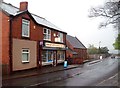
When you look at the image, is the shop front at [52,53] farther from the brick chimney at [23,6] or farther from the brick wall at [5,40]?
the brick wall at [5,40]

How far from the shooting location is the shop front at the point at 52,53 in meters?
34.6

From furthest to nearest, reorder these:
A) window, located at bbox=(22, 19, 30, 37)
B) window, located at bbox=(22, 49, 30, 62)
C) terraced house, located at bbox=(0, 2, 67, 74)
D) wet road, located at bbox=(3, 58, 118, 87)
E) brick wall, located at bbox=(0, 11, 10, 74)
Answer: window, located at bbox=(22, 19, 30, 37)
window, located at bbox=(22, 49, 30, 62)
terraced house, located at bbox=(0, 2, 67, 74)
brick wall, located at bbox=(0, 11, 10, 74)
wet road, located at bbox=(3, 58, 118, 87)

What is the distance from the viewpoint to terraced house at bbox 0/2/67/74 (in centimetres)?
2588

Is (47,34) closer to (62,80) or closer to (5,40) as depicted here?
(5,40)

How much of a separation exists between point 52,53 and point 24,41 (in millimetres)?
9648

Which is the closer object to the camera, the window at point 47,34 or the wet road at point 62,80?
the wet road at point 62,80

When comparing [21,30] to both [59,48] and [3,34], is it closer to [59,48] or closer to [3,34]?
[3,34]

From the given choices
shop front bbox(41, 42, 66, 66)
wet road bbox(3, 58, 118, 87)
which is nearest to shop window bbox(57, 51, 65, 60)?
shop front bbox(41, 42, 66, 66)

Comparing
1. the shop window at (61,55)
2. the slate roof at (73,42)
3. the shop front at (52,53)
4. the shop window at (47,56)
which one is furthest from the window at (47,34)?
the slate roof at (73,42)

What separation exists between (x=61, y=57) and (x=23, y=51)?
14092 millimetres

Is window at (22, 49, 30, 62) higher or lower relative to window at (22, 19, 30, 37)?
lower

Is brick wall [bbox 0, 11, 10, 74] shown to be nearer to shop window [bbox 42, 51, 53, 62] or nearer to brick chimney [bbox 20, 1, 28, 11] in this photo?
brick chimney [bbox 20, 1, 28, 11]

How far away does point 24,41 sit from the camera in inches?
1134

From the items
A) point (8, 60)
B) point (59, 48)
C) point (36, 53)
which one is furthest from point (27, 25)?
point (59, 48)
